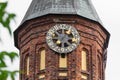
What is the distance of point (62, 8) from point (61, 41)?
1.90m

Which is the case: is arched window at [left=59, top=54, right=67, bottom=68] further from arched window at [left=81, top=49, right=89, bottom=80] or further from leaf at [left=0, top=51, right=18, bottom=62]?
leaf at [left=0, top=51, right=18, bottom=62]

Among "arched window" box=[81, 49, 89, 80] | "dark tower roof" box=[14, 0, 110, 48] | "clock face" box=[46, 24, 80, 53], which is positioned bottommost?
"arched window" box=[81, 49, 89, 80]

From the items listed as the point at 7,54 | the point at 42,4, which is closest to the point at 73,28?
the point at 42,4

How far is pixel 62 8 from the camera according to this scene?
82.6 ft

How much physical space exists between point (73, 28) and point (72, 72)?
7.72 feet

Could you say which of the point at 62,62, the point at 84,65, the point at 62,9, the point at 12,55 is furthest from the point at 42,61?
the point at 12,55

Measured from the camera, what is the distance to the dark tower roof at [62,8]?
25.1 m

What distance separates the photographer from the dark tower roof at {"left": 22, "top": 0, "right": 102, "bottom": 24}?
2512 centimetres

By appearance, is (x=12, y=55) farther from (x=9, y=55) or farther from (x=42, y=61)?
(x=42, y=61)

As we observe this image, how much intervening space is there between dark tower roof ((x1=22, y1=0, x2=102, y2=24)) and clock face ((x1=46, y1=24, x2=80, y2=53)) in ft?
2.71

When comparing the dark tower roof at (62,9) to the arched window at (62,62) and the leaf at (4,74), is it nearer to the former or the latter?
the arched window at (62,62)

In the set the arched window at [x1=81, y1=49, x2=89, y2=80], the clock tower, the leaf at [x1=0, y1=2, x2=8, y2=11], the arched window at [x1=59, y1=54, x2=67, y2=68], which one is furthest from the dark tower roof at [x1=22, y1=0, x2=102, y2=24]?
the leaf at [x1=0, y1=2, x2=8, y2=11]

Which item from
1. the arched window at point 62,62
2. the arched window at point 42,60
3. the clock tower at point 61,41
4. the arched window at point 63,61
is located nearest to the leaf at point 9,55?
the clock tower at point 61,41

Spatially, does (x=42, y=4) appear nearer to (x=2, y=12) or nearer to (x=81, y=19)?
(x=81, y=19)
